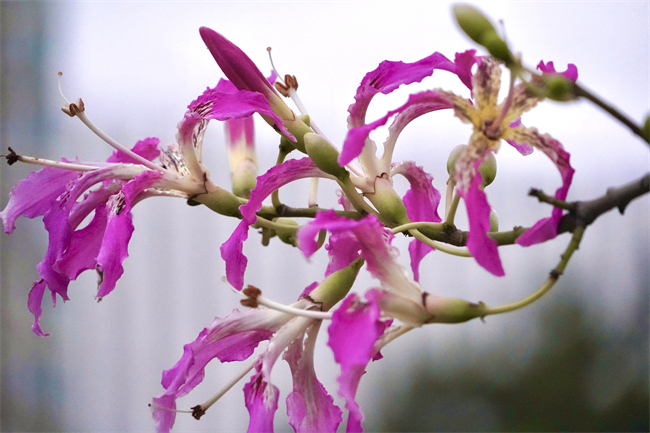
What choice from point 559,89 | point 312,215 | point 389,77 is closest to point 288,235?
point 312,215

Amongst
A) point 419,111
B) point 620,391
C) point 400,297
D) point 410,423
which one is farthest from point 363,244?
point 620,391

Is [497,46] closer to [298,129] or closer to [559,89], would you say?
[559,89]

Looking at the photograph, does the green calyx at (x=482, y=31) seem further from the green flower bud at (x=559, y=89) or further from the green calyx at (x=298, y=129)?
the green calyx at (x=298, y=129)

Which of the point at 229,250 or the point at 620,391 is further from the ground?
the point at 229,250

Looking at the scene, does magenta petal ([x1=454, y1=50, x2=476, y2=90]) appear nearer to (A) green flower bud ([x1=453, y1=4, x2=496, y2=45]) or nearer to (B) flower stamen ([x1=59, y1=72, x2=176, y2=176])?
(A) green flower bud ([x1=453, y1=4, x2=496, y2=45])

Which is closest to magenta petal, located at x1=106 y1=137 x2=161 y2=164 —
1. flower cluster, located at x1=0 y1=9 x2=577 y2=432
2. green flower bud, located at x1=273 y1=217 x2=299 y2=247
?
flower cluster, located at x1=0 y1=9 x2=577 y2=432

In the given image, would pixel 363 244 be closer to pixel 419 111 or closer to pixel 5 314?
pixel 419 111
